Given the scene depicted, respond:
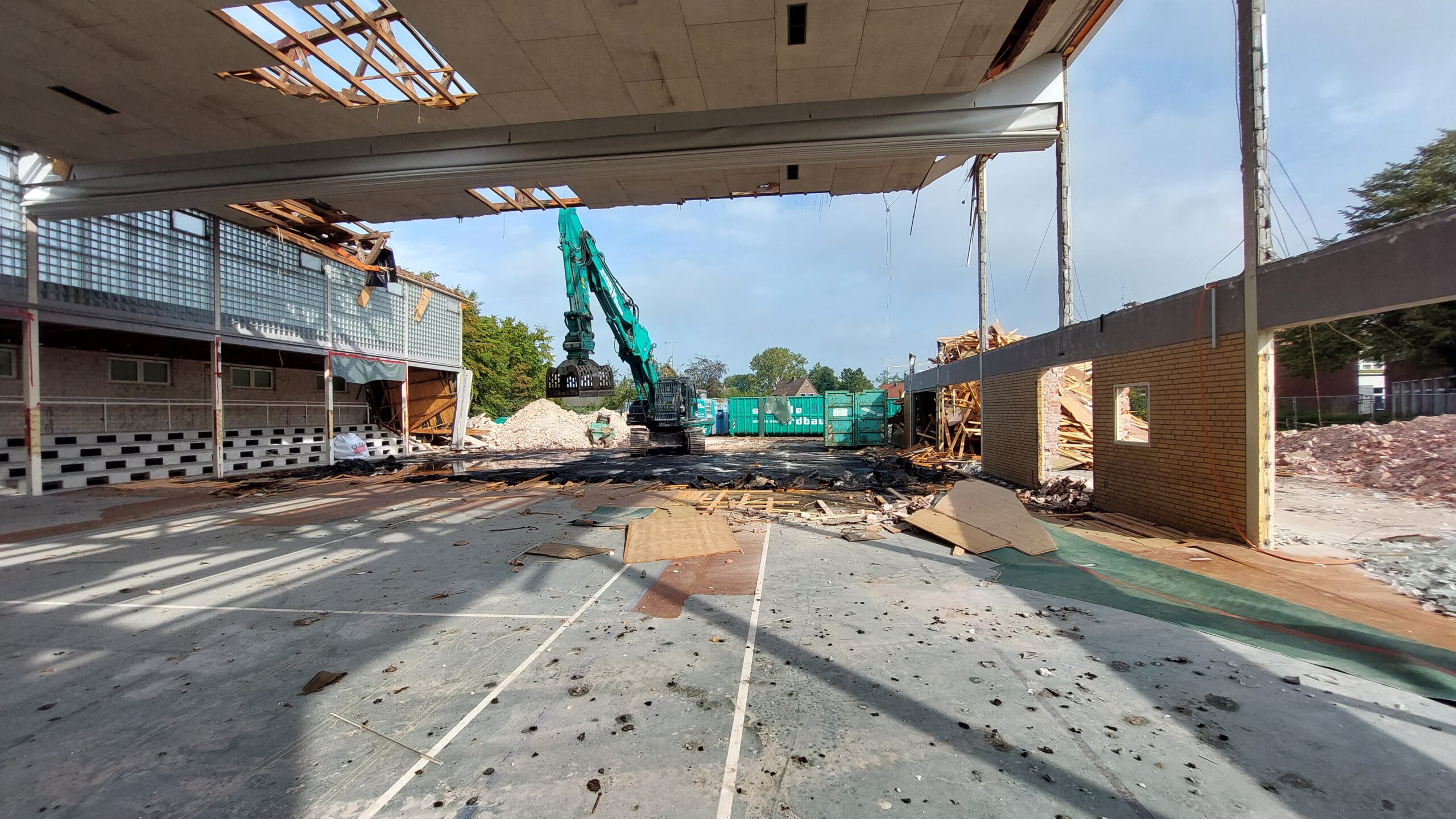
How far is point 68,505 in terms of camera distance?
31.2 ft

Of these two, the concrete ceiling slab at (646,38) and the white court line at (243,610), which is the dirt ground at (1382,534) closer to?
the white court line at (243,610)

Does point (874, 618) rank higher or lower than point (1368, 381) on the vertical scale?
lower

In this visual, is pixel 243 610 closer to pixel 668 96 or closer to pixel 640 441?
pixel 668 96

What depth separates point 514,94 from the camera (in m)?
6.50

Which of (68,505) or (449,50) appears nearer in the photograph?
(449,50)

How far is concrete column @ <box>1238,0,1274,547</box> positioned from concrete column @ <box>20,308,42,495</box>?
1829cm

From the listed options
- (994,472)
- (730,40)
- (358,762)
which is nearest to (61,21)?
(730,40)

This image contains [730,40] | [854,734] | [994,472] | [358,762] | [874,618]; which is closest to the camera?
[358,762]

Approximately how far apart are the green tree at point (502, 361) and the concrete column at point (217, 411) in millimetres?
15410

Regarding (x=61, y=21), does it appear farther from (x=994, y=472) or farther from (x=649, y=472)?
(x=994, y=472)

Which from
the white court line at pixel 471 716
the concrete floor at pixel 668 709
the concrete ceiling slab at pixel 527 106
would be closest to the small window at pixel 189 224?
the concrete ceiling slab at pixel 527 106

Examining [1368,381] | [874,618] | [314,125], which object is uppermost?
[314,125]

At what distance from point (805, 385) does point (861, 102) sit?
64.6 m

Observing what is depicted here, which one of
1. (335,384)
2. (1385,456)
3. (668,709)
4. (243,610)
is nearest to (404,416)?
(335,384)
